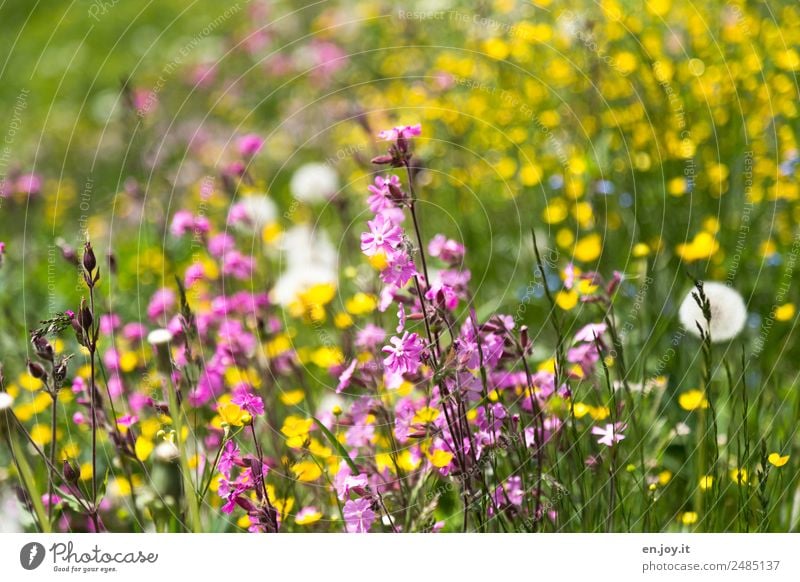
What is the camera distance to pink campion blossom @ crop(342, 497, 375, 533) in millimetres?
1557

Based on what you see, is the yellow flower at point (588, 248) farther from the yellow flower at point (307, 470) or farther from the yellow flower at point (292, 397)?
the yellow flower at point (307, 470)

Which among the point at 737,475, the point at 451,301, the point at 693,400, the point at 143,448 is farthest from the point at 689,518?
the point at 143,448

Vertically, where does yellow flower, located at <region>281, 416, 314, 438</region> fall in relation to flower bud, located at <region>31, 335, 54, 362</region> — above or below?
below

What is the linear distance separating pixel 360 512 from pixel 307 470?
0.43 meters

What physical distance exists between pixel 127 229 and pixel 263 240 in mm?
1329

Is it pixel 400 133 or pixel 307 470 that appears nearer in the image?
pixel 400 133

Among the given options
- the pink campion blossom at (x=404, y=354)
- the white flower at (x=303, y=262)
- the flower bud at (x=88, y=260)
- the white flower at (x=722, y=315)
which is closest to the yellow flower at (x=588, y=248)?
the white flower at (x=722, y=315)

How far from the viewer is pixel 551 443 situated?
6.16 ft

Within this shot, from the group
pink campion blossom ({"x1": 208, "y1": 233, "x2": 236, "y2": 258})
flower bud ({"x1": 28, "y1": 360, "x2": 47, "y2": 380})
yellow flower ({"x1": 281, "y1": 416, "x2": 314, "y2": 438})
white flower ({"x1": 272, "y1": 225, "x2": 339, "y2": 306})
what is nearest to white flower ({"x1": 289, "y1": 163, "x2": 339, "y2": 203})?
white flower ({"x1": 272, "y1": 225, "x2": 339, "y2": 306})

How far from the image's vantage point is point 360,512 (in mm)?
1541

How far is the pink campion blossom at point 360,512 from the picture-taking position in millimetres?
1557

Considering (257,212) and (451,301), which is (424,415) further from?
(257,212)
